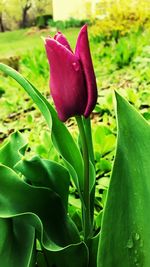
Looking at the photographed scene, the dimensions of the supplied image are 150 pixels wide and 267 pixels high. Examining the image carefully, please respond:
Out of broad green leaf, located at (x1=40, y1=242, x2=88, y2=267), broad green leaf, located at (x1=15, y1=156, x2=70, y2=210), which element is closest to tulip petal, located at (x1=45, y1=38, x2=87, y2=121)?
broad green leaf, located at (x1=15, y1=156, x2=70, y2=210)

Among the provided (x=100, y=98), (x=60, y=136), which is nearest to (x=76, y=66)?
(x=60, y=136)

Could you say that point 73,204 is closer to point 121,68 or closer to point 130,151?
point 130,151

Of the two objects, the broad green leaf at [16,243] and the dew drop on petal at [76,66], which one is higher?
the dew drop on petal at [76,66]

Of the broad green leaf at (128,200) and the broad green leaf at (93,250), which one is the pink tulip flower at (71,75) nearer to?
the broad green leaf at (128,200)

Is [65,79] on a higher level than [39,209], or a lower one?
higher

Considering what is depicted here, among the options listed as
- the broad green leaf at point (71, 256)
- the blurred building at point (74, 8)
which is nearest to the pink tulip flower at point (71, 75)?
the broad green leaf at point (71, 256)

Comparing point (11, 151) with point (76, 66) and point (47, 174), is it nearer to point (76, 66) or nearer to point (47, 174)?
point (47, 174)
